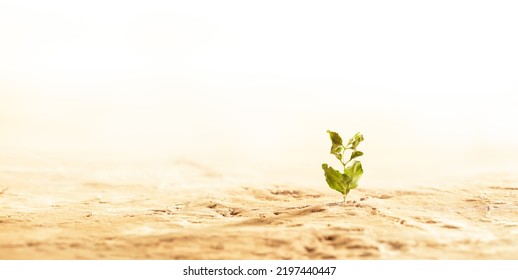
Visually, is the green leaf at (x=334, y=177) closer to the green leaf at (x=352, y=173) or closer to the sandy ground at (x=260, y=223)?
the green leaf at (x=352, y=173)

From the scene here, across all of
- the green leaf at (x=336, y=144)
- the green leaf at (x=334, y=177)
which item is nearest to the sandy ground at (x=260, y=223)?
the green leaf at (x=334, y=177)

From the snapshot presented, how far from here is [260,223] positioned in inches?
151

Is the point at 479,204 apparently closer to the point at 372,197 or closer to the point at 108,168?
the point at 372,197

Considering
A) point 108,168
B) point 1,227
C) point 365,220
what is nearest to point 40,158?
point 108,168

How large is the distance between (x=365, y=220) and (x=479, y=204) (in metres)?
1.23

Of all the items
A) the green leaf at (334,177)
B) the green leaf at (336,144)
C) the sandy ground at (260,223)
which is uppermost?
the green leaf at (336,144)

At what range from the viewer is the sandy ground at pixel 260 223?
324cm

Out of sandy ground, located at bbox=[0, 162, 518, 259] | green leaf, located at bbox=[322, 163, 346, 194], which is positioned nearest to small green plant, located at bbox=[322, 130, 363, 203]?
green leaf, located at bbox=[322, 163, 346, 194]

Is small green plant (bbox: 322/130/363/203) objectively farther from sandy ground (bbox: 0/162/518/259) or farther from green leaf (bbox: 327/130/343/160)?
sandy ground (bbox: 0/162/518/259)

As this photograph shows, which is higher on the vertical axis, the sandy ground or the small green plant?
the small green plant

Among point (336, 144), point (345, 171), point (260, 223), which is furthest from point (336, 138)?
point (260, 223)

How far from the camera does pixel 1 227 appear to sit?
12.7 feet

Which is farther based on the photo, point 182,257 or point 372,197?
point 372,197

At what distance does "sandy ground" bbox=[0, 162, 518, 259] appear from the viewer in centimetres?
324
